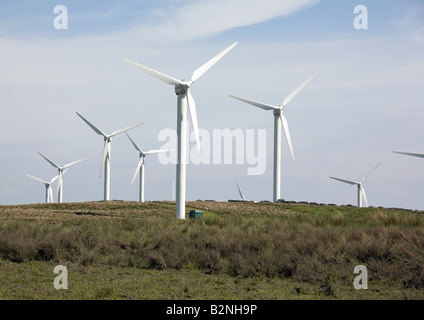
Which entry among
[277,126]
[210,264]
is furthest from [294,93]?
[210,264]

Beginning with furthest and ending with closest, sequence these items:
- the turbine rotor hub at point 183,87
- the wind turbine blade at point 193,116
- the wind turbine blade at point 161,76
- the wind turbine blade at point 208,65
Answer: the wind turbine blade at point 208,65
the turbine rotor hub at point 183,87
the wind turbine blade at point 161,76
the wind turbine blade at point 193,116

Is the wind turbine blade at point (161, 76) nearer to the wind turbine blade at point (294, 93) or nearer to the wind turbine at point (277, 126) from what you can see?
the wind turbine at point (277, 126)

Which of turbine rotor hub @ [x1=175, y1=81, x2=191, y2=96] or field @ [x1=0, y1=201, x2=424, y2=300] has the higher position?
turbine rotor hub @ [x1=175, y1=81, x2=191, y2=96]

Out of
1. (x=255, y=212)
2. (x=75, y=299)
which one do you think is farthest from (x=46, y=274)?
(x=255, y=212)

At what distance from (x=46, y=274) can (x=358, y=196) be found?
76797 mm

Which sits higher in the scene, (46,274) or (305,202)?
(305,202)

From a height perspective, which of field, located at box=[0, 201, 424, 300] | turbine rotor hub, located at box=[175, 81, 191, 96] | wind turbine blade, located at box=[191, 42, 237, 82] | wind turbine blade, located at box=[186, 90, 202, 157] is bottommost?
field, located at box=[0, 201, 424, 300]

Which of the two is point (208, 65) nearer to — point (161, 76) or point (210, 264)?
point (161, 76)

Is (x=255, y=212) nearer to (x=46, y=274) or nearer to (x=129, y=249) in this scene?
(x=129, y=249)

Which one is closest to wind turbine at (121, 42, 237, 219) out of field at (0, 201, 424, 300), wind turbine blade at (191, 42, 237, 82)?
wind turbine blade at (191, 42, 237, 82)

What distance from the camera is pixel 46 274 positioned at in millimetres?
20203

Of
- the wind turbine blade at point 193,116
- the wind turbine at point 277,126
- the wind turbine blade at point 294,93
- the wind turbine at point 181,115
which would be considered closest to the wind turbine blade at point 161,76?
the wind turbine at point 181,115

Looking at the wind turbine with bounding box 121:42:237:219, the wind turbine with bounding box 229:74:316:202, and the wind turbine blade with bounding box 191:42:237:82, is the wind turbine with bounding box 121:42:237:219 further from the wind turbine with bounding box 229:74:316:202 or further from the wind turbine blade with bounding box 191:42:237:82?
the wind turbine with bounding box 229:74:316:202
